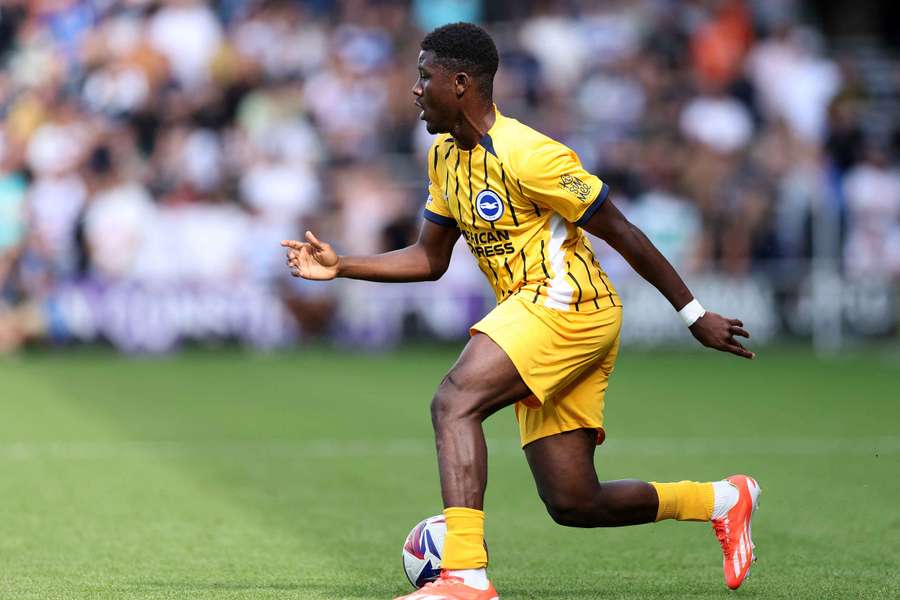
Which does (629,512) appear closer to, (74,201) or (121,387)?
(121,387)

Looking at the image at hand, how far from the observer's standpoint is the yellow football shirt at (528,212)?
5.74 m

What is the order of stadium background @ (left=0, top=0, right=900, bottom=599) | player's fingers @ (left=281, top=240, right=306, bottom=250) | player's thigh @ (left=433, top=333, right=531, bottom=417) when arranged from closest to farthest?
player's thigh @ (left=433, top=333, right=531, bottom=417), player's fingers @ (left=281, top=240, right=306, bottom=250), stadium background @ (left=0, top=0, right=900, bottom=599)

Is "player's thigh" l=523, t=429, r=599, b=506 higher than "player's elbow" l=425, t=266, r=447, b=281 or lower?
lower

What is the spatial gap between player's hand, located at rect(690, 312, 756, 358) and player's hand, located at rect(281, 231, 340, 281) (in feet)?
4.72

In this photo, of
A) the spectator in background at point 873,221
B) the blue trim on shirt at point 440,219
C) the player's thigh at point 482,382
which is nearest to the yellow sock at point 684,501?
the player's thigh at point 482,382

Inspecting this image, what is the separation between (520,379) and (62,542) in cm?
267

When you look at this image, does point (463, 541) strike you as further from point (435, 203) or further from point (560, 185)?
point (435, 203)

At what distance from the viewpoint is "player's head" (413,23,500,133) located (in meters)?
5.79

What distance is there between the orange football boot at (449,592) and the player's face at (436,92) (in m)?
1.69

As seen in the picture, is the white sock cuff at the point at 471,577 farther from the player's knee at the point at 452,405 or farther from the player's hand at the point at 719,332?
the player's hand at the point at 719,332

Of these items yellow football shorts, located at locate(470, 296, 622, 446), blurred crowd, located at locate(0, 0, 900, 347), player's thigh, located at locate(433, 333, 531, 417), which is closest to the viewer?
player's thigh, located at locate(433, 333, 531, 417)

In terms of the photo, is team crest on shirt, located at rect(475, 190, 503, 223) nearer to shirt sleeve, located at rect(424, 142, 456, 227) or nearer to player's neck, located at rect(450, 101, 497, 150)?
player's neck, located at rect(450, 101, 497, 150)

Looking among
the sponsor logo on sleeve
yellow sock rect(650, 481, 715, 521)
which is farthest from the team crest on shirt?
yellow sock rect(650, 481, 715, 521)

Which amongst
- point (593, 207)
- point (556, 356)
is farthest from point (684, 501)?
point (593, 207)
